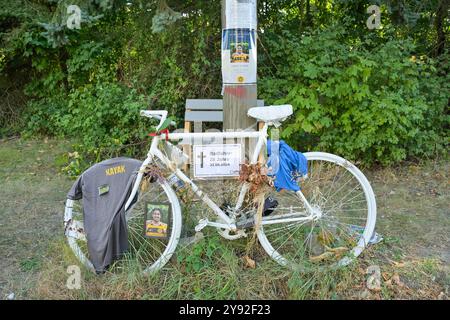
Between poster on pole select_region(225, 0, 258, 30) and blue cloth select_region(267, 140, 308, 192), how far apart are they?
0.83 metres

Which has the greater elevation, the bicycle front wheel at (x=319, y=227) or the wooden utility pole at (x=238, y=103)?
the wooden utility pole at (x=238, y=103)

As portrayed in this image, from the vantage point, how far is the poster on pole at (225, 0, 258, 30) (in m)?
3.15

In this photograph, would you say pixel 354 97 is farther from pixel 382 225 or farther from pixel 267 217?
pixel 267 217

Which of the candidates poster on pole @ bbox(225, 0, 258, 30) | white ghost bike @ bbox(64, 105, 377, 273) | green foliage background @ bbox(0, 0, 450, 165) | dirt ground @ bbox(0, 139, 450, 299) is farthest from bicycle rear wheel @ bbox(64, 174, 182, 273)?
green foliage background @ bbox(0, 0, 450, 165)

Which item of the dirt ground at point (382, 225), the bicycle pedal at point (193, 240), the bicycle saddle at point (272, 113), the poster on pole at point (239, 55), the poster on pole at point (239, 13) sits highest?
the poster on pole at point (239, 13)

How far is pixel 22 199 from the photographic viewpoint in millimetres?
5008

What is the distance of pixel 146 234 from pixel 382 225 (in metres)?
2.16

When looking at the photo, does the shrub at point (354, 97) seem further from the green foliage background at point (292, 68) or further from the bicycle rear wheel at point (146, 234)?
the bicycle rear wheel at point (146, 234)

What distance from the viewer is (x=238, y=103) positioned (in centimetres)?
330

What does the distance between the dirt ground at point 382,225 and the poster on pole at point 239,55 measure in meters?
1.54

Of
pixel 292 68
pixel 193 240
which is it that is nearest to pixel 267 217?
pixel 193 240

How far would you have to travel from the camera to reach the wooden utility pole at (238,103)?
328 cm

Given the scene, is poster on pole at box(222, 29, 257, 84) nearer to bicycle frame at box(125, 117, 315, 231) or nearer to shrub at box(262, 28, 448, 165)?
bicycle frame at box(125, 117, 315, 231)

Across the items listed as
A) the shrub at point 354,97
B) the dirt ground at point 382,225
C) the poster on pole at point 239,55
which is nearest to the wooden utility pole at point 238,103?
the poster on pole at point 239,55
